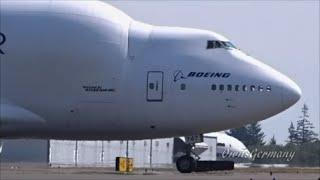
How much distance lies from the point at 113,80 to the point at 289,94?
589 centimetres

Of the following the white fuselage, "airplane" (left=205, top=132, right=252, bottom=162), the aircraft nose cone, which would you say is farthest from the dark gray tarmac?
"airplane" (left=205, top=132, right=252, bottom=162)

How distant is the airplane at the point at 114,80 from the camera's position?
29.0 m

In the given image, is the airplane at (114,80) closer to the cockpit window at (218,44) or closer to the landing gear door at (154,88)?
the landing gear door at (154,88)

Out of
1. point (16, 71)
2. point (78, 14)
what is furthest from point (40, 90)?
point (78, 14)

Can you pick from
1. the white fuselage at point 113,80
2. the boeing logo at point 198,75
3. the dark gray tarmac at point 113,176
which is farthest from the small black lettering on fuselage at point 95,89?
the dark gray tarmac at point 113,176

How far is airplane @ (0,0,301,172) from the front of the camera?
95.0 ft

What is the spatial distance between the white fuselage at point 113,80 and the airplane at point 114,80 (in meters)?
0.03

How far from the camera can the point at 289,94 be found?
2914 cm

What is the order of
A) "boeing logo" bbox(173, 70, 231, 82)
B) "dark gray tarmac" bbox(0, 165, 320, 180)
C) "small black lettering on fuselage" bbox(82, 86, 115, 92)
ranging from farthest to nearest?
"dark gray tarmac" bbox(0, 165, 320, 180)
"boeing logo" bbox(173, 70, 231, 82)
"small black lettering on fuselage" bbox(82, 86, 115, 92)

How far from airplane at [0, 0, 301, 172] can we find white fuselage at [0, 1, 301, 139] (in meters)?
0.03

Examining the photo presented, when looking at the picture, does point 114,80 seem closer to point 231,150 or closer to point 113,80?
point 113,80

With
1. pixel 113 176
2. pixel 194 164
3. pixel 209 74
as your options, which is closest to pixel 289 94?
pixel 209 74

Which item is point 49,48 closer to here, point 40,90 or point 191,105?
point 40,90

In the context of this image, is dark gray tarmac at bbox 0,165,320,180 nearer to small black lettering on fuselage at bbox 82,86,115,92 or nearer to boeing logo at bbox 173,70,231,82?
small black lettering on fuselage at bbox 82,86,115,92
